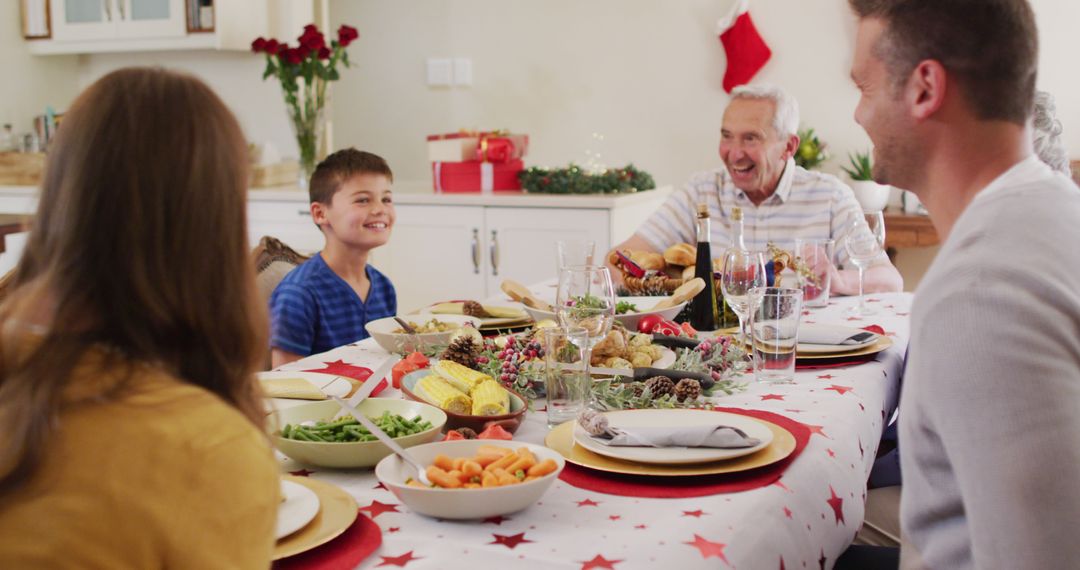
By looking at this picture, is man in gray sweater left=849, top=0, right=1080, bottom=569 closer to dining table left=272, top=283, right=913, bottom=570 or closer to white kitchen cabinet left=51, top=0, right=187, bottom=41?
dining table left=272, top=283, right=913, bottom=570

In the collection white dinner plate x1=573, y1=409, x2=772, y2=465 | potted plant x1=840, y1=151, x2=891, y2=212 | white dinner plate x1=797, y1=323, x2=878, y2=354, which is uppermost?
potted plant x1=840, y1=151, x2=891, y2=212

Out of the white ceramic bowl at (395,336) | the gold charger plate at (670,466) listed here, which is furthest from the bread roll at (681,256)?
the gold charger plate at (670,466)

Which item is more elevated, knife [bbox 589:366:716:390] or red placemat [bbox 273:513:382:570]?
knife [bbox 589:366:716:390]

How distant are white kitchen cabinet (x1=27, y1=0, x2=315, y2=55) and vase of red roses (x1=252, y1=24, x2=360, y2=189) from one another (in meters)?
0.19

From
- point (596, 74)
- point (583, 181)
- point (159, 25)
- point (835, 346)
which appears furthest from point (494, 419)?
point (159, 25)

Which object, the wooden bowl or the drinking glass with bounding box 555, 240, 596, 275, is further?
the drinking glass with bounding box 555, 240, 596, 275

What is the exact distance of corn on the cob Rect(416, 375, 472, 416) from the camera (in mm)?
1451

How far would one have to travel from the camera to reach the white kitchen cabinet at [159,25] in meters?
4.58

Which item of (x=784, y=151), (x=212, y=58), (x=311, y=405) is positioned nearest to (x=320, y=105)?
(x=212, y=58)

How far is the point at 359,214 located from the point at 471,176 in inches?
74.3

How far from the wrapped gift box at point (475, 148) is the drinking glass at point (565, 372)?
3.01m

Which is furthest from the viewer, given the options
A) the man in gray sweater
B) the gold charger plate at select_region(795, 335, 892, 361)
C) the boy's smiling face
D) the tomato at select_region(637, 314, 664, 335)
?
the boy's smiling face

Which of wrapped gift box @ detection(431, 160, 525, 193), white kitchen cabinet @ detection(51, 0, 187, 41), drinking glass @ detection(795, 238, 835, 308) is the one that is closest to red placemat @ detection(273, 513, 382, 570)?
drinking glass @ detection(795, 238, 835, 308)

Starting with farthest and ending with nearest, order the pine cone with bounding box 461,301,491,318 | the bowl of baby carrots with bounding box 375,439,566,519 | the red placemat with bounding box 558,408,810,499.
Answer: the pine cone with bounding box 461,301,491,318 < the red placemat with bounding box 558,408,810,499 < the bowl of baby carrots with bounding box 375,439,566,519
